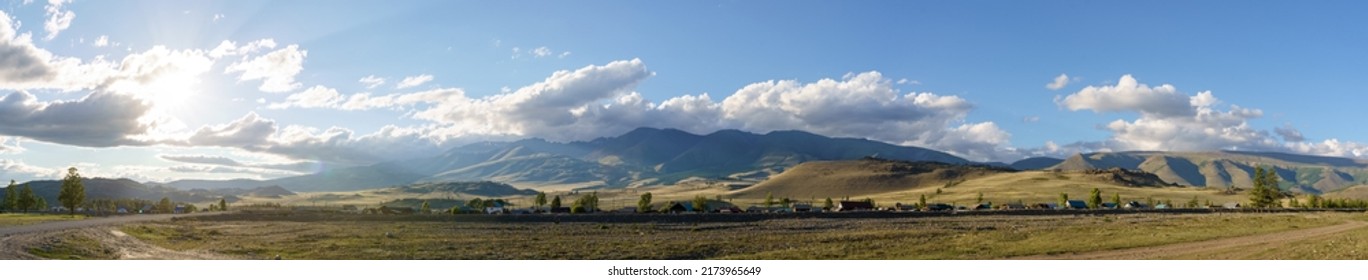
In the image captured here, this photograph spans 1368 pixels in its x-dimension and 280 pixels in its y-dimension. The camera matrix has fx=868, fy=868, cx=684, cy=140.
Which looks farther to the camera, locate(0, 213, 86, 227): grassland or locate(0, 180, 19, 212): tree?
locate(0, 180, 19, 212): tree

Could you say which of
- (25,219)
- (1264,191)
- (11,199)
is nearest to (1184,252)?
(25,219)


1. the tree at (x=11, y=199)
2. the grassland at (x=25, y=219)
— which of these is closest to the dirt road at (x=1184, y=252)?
the grassland at (x=25, y=219)

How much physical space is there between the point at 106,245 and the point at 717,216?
204 feet

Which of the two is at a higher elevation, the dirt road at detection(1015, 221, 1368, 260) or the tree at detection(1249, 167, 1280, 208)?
the tree at detection(1249, 167, 1280, 208)

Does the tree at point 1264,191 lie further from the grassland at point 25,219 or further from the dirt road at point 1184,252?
the grassland at point 25,219

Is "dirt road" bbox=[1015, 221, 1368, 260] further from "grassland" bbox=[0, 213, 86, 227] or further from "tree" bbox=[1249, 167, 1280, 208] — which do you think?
"tree" bbox=[1249, 167, 1280, 208]

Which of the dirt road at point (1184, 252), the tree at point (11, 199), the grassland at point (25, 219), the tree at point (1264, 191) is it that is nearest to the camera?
the dirt road at point (1184, 252)

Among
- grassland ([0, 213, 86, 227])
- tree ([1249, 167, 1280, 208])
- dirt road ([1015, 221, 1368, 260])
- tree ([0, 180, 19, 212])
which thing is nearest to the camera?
dirt road ([1015, 221, 1368, 260])

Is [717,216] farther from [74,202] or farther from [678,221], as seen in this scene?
[74,202]

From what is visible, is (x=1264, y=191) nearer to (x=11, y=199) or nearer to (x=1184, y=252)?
(x=1184, y=252)

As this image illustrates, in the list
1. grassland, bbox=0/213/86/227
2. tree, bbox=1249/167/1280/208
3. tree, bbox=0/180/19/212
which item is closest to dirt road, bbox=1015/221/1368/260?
grassland, bbox=0/213/86/227

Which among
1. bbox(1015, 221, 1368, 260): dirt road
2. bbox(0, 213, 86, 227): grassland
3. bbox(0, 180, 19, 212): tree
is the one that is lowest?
bbox(1015, 221, 1368, 260): dirt road
